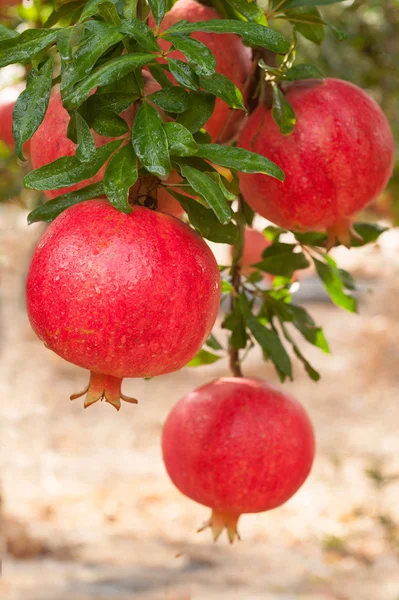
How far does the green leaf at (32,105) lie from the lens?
31.2 inches

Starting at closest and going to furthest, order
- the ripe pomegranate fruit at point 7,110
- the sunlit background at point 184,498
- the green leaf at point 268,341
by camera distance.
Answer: the green leaf at point 268,341 < the ripe pomegranate fruit at point 7,110 < the sunlit background at point 184,498

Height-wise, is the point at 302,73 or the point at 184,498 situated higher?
the point at 302,73

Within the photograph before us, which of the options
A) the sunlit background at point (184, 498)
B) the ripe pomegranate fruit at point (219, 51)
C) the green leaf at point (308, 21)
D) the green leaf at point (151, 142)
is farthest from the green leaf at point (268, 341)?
the sunlit background at point (184, 498)

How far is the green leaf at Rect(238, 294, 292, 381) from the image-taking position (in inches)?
49.8

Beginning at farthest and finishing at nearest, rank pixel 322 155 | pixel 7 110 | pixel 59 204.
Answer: pixel 7 110
pixel 322 155
pixel 59 204

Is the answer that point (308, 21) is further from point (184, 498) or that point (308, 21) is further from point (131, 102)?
point (184, 498)

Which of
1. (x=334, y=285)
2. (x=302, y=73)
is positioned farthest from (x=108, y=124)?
(x=334, y=285)

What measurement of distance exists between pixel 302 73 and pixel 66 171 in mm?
415

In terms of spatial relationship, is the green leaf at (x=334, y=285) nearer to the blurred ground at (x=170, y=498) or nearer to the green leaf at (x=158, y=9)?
the green leaf at (x=158, y=9)

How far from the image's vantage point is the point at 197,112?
0.85 metres

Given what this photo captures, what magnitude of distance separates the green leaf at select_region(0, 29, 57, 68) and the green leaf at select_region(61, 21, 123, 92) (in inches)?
2.2

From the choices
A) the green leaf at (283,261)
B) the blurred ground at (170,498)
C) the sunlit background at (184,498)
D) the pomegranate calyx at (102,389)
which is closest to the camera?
the pomegranate calyx at (102,389)

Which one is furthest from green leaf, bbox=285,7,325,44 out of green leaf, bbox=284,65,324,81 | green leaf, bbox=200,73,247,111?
green leaf, bbox=200,73,247,111

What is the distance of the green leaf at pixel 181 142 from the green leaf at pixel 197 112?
68 mm
